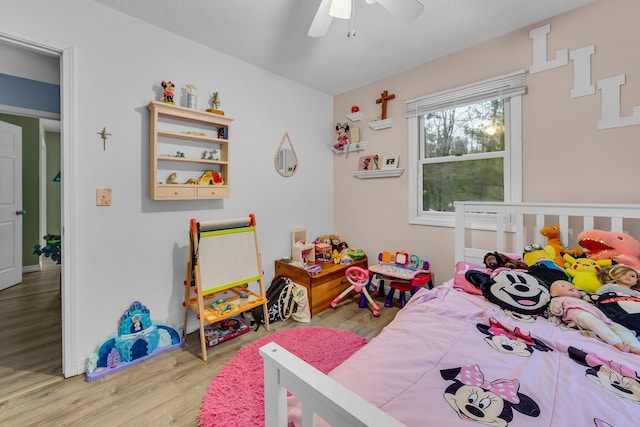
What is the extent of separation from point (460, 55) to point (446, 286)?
6.68 feet

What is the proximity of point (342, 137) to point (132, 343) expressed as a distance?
109 inches

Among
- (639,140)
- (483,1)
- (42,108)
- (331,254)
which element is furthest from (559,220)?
(42,108)

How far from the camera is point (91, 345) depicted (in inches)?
72.9

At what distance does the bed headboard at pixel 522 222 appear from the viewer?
5.70 feet

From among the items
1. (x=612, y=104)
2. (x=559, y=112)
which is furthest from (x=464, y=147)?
(x=612, y=104)

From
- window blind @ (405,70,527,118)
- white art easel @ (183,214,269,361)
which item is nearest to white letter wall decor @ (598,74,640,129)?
window blind @ (405,70,527,118)

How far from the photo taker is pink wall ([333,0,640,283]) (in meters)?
1.76

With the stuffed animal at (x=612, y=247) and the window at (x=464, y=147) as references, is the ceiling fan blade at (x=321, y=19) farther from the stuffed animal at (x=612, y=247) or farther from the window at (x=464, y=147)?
the stuffed animal at (x=612, y=247)

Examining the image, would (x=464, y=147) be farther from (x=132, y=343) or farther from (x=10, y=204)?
(x=10, y=204)

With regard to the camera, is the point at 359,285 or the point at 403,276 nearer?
the point at 403,276

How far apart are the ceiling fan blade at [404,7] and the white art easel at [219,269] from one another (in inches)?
69.9

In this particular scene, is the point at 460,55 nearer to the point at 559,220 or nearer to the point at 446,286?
the point at 559,220

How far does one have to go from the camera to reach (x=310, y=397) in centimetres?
61

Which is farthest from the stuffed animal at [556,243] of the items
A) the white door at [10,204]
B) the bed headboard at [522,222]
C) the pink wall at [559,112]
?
the white door at [10,204]
